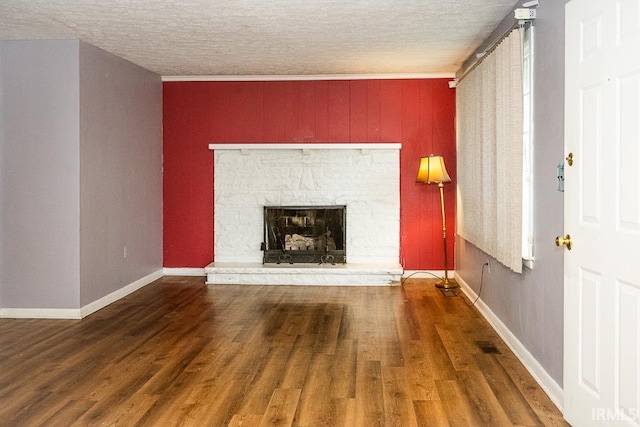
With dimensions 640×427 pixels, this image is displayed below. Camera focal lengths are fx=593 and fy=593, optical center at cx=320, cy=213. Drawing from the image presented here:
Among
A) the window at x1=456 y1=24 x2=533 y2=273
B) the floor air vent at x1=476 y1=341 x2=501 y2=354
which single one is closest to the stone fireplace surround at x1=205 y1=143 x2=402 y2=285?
the window at x1=456 y1=24 x2=533 y2=273

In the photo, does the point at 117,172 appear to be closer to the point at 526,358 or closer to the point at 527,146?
the point at 527,146

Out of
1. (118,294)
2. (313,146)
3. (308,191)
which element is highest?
(313,146)

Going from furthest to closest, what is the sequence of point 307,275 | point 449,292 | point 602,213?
1. point 307,275
2. point 449,292
3. point 602,213

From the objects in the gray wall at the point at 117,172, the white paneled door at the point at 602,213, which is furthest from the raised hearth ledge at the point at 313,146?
the white paneled door at the point at 602,213

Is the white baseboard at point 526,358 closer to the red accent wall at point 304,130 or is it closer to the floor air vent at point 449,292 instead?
the floor air vent at point 449,292

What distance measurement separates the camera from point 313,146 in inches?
292

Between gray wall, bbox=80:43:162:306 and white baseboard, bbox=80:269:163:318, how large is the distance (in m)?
0.05

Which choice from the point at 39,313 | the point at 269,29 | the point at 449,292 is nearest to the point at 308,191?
the point at 449,292

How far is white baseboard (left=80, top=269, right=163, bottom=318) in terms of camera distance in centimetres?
550

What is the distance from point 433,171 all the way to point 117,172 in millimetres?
3457

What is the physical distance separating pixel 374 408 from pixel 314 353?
3.59ft

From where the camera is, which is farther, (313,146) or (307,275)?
(313,146)

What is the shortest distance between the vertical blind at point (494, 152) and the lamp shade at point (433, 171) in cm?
27

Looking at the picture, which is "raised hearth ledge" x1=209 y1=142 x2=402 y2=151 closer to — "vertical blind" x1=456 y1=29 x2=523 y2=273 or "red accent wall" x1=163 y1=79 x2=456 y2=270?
"red accent wall" x1=163 y1=79 x2=456 y2=270
